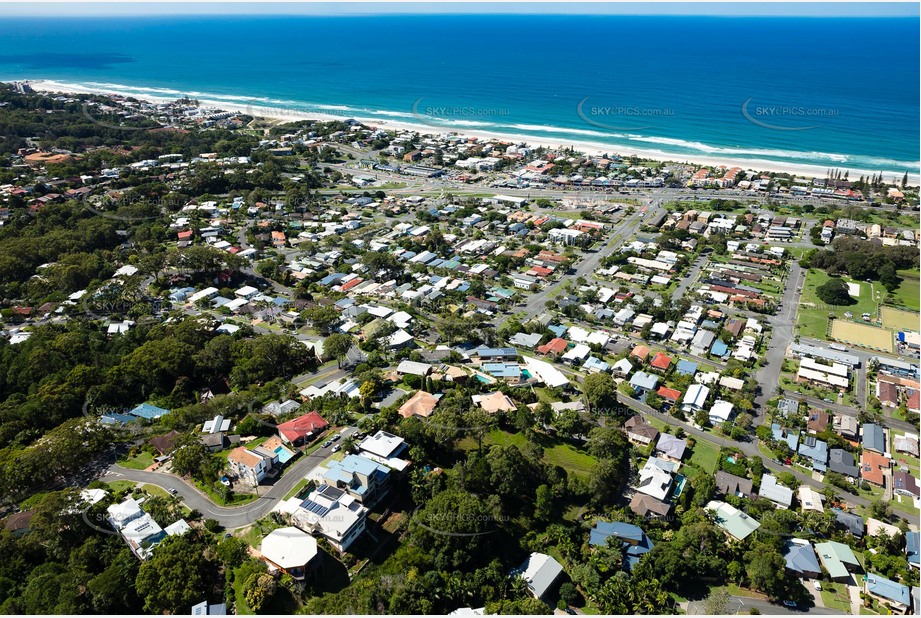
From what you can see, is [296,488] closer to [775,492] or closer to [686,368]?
[775,492]

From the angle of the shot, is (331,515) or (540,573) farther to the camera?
(331,515)

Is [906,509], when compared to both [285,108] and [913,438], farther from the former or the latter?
[285,108]

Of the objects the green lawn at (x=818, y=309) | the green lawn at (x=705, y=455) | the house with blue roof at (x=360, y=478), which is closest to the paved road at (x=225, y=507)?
Result: the house with blue roof at (x=360, y=478)

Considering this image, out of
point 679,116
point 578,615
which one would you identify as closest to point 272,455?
point 578,615

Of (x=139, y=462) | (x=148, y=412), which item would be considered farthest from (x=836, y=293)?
(x=148, y=412)

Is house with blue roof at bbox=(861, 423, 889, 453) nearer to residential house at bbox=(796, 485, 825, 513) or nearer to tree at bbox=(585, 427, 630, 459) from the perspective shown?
residential house at bbox=(796, 485, 825, 513)

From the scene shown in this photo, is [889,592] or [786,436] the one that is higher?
[786,436]
